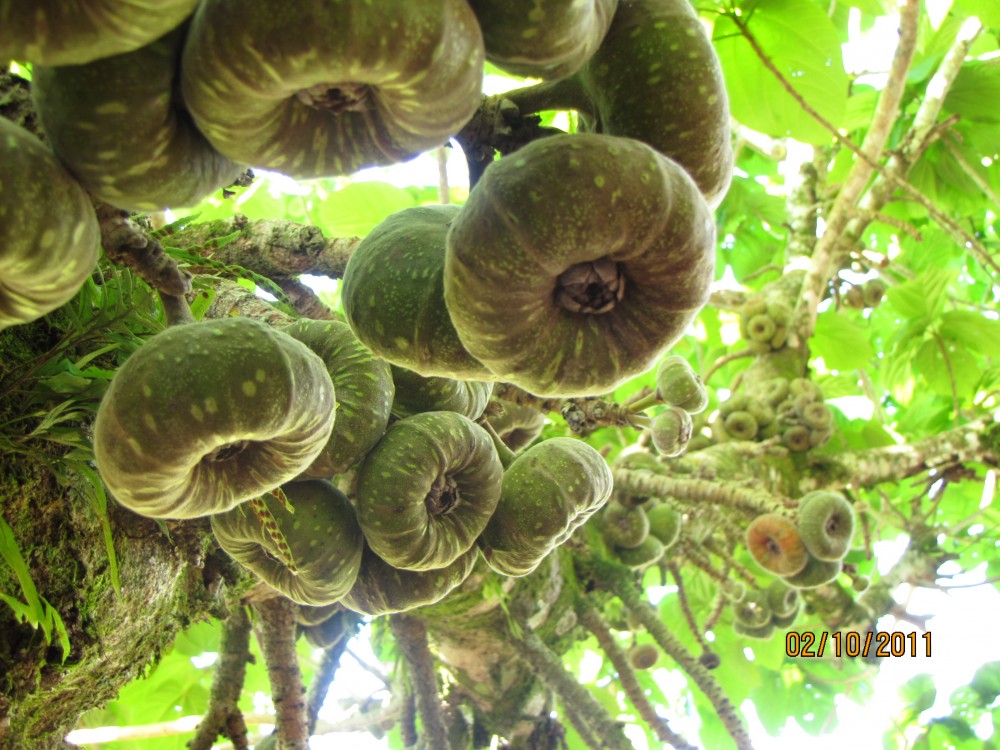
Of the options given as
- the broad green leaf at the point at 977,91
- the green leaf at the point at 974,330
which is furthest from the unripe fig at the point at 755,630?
the broad green leaf at the point at 977,91

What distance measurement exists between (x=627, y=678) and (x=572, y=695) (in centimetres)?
47

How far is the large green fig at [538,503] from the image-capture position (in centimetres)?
166

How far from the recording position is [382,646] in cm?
366

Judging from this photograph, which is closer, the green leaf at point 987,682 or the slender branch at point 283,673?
the slender branch at point 283,673

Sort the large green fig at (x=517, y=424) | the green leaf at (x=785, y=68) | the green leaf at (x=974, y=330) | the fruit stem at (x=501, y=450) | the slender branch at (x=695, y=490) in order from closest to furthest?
the fruit stem at (x=501, y=450), the large green fig at (x=517, y=424), the green leaf at (x=785, y=68), the slender branch at (x=695, y=490), the green leaf at (x=974, y=330)

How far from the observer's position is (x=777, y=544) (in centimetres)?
314

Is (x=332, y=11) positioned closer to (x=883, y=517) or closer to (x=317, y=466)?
(x=317, y=466)

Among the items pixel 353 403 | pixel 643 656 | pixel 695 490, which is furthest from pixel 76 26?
pixel 643 656

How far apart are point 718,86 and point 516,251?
0.42 m

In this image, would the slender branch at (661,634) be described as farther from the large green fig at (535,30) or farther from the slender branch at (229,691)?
the large green fig at (535,30)

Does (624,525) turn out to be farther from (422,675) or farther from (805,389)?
(805,389)

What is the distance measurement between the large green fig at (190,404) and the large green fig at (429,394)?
24.6 inches

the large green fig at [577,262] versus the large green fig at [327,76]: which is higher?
the large green fig at [327,76]

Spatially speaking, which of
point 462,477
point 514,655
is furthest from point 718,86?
point 514,655
